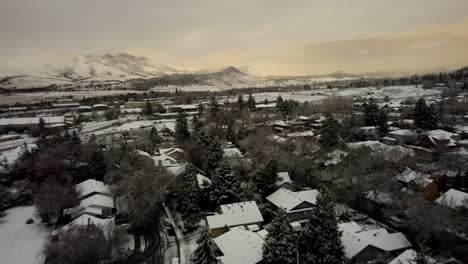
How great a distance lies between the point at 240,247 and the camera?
20.0 metres

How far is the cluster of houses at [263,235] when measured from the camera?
62.8 feet

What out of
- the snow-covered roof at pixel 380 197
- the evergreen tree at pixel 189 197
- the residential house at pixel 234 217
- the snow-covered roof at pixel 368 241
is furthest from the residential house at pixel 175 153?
the snow-covered roof at pixel 368 241

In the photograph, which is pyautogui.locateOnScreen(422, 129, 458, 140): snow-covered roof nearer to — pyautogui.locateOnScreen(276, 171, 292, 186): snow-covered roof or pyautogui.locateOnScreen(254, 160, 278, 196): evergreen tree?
pyautogui.locateOnScreen(276, 171, 292, 186): snow-covered roof

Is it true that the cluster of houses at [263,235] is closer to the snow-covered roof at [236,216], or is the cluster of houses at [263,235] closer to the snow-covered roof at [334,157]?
the snow-covered roof at [236,216]

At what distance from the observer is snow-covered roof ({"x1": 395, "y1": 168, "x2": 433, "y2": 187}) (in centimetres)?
2711

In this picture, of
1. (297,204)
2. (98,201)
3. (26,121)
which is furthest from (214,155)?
(26,121)

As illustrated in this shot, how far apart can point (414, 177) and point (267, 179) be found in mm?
13852

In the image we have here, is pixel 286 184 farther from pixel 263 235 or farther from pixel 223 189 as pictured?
pixel 263 235

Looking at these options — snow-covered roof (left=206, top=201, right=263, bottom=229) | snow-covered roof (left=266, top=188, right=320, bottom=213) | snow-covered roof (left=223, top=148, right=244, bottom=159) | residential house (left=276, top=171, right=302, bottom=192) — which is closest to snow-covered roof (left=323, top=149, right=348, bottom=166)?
residential house (left=276, top=171, right=302, bottom=192)

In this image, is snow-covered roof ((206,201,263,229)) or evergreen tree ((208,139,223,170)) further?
evergreen tree ((208,139,223,170))

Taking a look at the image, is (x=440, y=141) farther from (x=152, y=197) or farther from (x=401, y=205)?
(x=152, y=197)

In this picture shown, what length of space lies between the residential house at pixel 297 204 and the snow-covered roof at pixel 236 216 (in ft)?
7.88

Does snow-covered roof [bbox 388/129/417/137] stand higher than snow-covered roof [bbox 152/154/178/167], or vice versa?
snow-covered roof [bbox 388/129/417/137]

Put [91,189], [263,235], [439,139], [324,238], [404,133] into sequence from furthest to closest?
[404,133] < [439,139] < [91,189] < [263,235] < [324,238]
